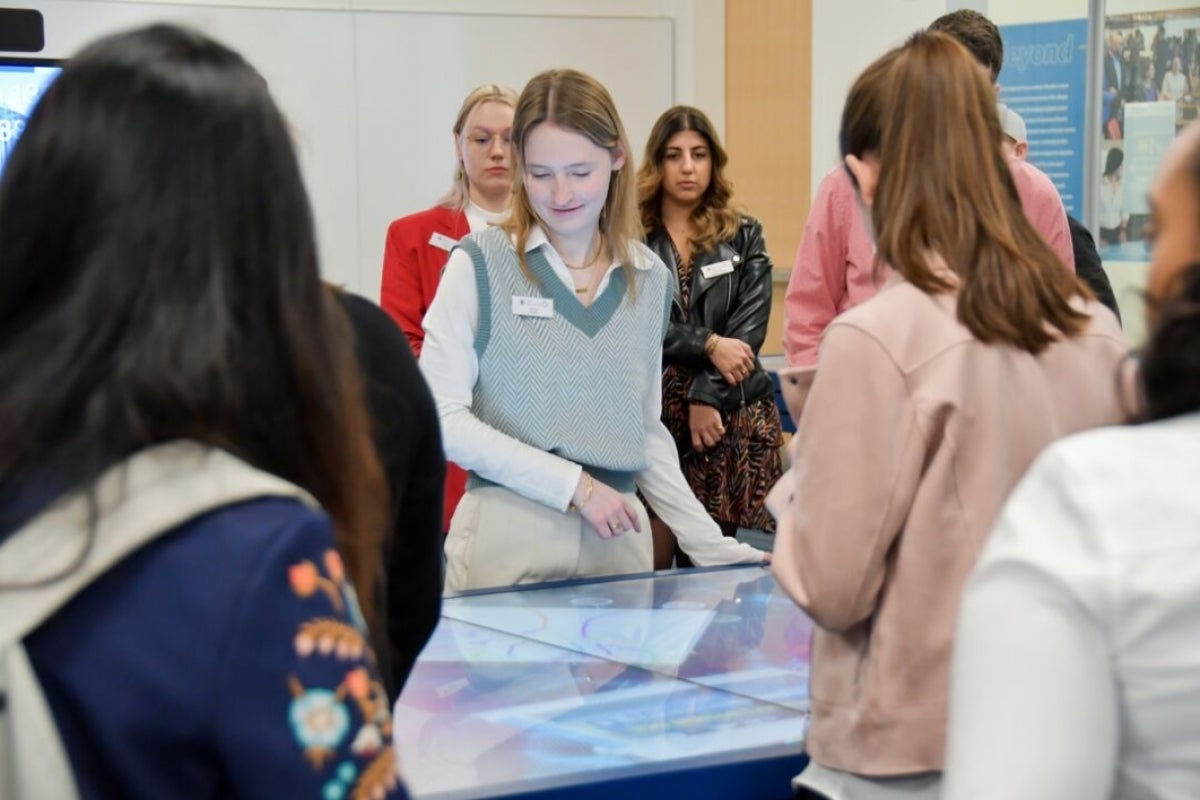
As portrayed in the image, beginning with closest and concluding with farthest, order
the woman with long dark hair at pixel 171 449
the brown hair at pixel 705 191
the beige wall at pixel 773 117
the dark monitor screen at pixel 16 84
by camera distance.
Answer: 1. the woman with long dark hair at pixel 171 449
2. the dark monitor screen at pixel 16 84
3. the brown hair at pixel 705 191
4. the beige wall at pixel 773 117

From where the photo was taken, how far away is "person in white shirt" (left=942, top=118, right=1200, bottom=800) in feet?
2.86

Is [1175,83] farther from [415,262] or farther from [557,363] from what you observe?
[557,363]

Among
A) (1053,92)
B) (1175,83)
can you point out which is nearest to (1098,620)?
(1175,83)

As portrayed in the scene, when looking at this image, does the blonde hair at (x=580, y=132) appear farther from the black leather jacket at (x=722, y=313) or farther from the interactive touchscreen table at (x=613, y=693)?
the black leather jacket at (x=722, y=313)

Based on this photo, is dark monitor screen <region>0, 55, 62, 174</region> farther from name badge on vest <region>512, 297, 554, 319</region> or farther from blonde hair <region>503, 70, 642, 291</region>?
name badge on vest <region>512, 297, 554, 319</region>

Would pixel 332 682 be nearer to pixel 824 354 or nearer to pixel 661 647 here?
pixel 824 354

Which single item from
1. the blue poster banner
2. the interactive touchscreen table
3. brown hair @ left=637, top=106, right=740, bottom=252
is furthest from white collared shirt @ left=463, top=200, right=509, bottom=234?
the blue poster banner

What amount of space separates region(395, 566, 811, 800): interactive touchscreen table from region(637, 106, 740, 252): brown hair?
1462 mm

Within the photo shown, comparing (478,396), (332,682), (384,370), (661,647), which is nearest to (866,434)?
(384,370)

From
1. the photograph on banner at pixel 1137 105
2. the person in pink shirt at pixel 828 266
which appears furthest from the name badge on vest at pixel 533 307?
the photograph on banner at pixel 1137 105

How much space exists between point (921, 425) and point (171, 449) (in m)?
0.82

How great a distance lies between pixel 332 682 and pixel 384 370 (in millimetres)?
620

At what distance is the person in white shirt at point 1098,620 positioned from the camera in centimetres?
87

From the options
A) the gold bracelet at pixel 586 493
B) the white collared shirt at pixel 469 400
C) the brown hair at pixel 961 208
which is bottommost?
the gold bracelet at pixel 586 493
